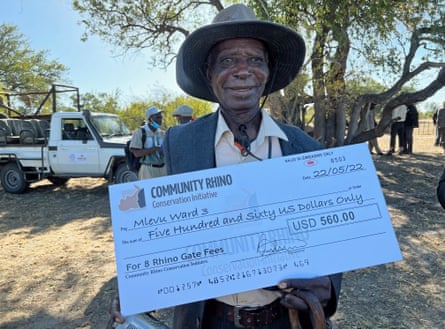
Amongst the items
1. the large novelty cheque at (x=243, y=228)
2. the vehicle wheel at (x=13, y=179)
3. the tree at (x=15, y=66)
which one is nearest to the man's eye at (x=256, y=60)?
the large novelty cheque at (x=243, y=228)

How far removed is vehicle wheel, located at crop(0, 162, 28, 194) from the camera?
9227mm

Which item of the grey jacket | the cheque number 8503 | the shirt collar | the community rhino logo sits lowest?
the cheque number 8503

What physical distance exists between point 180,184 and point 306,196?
1.40 ft

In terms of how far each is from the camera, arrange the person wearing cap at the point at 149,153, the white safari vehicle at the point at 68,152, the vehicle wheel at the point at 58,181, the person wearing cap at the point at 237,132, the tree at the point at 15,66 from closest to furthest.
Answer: the person wearing cap at the point at 237,132, the person wearing cap at the point at 149,153, the white safari vehicle at the point at 68,152, the vehicle wheel at the point at 58,181, the tree at the point at 15,66

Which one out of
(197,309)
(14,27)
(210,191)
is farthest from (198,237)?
(14,27)

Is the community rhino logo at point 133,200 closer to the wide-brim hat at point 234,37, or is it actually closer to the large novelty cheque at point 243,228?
the large novelty cheque at point 243,228

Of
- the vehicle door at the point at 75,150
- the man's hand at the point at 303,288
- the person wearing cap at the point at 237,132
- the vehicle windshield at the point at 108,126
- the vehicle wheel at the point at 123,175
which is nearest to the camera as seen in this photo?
the man's hand at the point at 303,288

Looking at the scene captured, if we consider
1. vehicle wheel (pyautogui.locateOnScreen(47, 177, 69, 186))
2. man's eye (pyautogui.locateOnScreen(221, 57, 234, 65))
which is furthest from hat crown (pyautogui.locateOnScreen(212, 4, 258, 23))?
vehicle wheel (pyautogui.locateOnScreen(47, 177, 69, 186))

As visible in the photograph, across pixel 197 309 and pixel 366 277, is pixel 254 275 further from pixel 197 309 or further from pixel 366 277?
pixel 366 277

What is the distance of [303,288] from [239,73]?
2.57 ft

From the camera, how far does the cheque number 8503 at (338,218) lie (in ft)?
3.92

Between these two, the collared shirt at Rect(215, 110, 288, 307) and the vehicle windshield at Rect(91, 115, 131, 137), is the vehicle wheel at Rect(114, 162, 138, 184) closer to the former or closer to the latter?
the vehicle windshield at Rect(91, 115, 131, 137)

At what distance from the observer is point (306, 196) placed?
1.22 m
